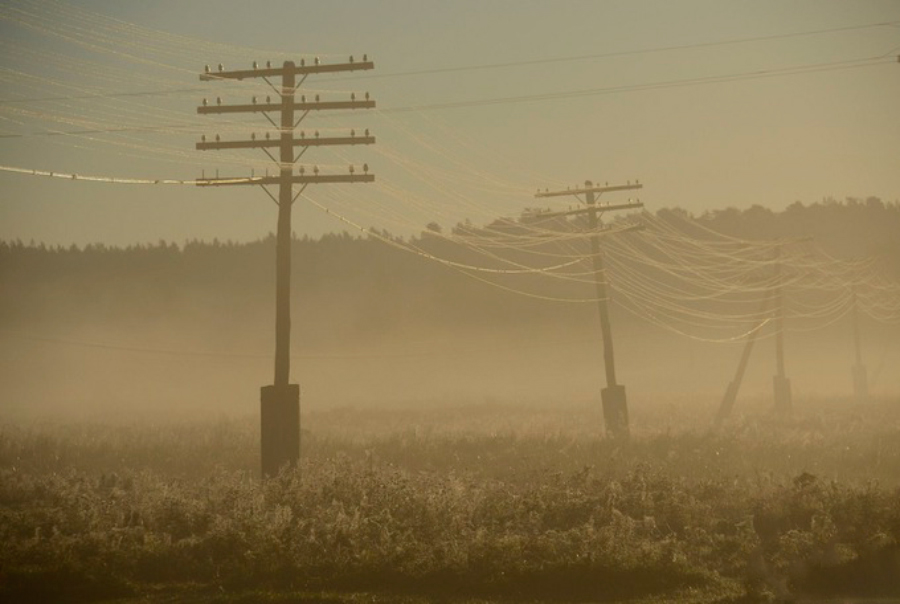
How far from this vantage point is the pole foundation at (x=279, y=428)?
2575 cm

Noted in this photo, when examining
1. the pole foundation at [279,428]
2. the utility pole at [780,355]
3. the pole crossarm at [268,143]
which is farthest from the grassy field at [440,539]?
the utility pole at [780,355]

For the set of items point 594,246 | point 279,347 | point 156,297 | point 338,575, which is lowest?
point 338,575

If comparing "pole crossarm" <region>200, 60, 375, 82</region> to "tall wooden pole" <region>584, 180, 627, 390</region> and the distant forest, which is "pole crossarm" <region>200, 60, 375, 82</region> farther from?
the distant forest

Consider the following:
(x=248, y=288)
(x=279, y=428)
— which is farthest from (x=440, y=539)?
(x=248, y=288)

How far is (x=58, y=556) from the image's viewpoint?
→ 15633mm

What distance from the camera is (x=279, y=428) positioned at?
25922mm

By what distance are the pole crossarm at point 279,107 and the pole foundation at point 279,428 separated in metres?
7.31

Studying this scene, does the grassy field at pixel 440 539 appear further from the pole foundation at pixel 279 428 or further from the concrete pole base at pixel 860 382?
the concrete pole base at pixel 860 382

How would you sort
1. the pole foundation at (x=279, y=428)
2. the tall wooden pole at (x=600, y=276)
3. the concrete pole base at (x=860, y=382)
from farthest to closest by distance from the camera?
the concrete pole base at (x=860, y=382) < the tall wooden pole at (x=600, y=276) < the pole foundation at (x=279, y=428)

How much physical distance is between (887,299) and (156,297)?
3024 inches

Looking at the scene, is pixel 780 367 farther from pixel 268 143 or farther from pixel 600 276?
pixel 268 143

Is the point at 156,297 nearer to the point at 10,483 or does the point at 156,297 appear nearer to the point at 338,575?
the point at 10,483

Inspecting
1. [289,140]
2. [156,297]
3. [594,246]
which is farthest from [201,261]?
[289,140]

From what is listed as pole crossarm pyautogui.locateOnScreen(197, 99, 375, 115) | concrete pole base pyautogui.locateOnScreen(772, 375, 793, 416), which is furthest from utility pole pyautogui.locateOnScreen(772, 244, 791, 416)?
pole crossarm pyautogui.locateOnScreen(197, 99, 375, 115)
